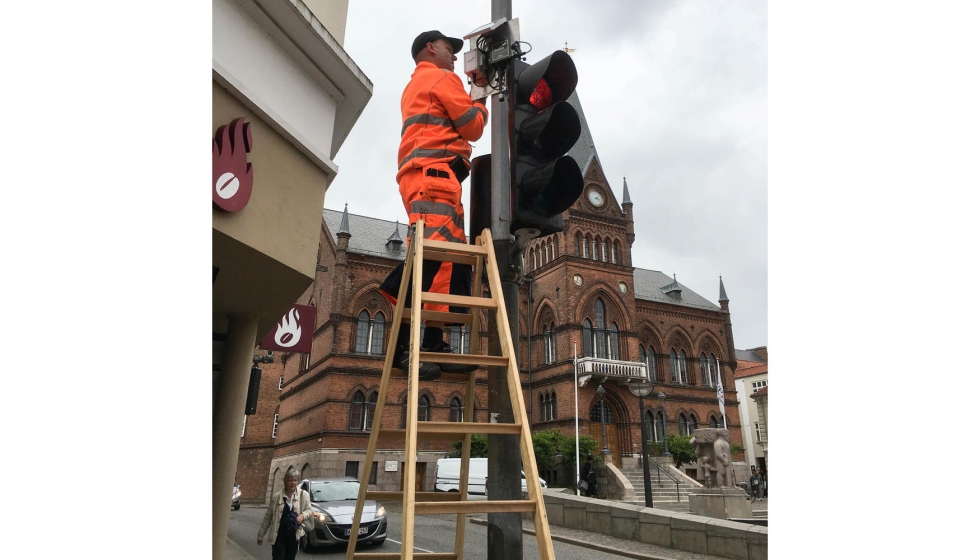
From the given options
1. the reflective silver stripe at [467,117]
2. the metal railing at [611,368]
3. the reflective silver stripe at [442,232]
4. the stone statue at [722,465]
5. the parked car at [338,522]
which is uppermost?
the metal railing at [611,368]

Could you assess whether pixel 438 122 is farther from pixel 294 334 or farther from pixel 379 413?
pixel 294 334

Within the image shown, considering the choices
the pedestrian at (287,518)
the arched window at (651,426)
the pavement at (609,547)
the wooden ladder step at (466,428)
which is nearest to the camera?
the wooden ladder step at (466,428)

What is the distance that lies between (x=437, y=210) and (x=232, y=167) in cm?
124

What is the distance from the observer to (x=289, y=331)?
11195mm

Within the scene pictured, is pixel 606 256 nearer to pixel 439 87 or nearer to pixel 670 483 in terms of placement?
pixel 670 483

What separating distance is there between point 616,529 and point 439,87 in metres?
11.3

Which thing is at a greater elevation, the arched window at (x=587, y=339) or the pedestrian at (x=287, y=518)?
the arched window at (x=587, y=339)

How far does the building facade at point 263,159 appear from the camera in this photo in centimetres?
376

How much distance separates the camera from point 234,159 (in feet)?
12.2

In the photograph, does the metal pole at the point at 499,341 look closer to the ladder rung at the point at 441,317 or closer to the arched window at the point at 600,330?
the ladder rung at the point at 441,317

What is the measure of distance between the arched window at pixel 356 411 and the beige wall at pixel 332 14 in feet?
95.4

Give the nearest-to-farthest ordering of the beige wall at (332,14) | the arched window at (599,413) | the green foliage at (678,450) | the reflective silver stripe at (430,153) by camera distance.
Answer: the reflective silver stripe at (430,153)
the beige wall at (332,14)
the arched window at (599,413)
the green foliage at (678,450)

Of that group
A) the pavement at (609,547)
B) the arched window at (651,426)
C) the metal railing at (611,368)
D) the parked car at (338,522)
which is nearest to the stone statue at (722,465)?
the pavement at (609,547)

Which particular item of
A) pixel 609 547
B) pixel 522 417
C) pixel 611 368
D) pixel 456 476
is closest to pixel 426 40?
pixel 522 417
